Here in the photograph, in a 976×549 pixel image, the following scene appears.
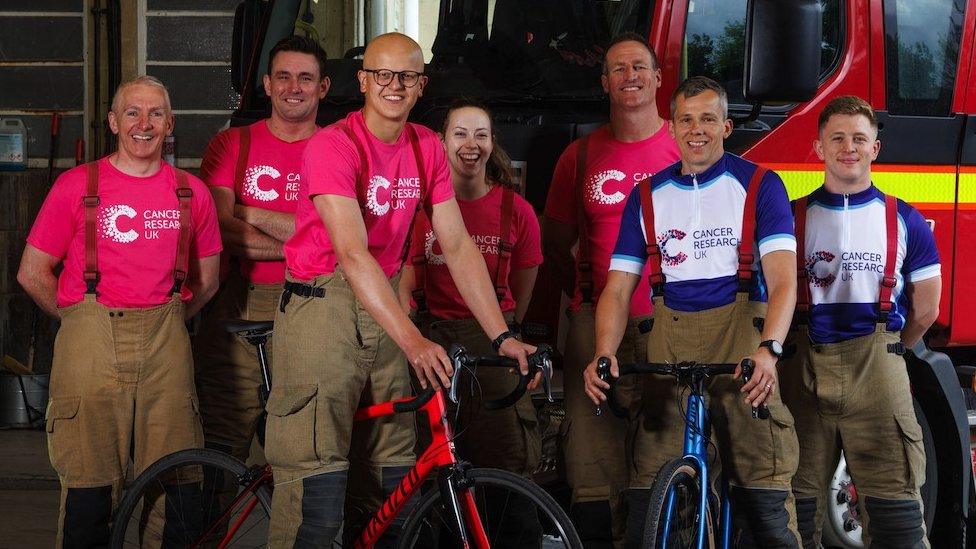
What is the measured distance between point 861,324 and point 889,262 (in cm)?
22

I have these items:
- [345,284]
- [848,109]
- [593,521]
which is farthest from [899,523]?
[345,284]

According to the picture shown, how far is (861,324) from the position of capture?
4.44m

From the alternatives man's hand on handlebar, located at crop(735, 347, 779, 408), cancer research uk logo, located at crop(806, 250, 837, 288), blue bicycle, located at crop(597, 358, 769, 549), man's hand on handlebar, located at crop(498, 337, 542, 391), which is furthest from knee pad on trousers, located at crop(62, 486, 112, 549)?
cancer research uk logo, located at crop(806, 250, 837, 288)

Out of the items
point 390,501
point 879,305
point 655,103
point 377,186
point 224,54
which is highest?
point 224,54

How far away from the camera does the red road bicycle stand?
3.84 meters

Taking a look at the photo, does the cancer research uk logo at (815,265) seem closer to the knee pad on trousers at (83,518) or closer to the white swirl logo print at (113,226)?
the white swirl logo print at (113,226)

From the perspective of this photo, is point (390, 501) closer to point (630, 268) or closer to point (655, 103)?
point (630, 268)

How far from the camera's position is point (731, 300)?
13.7ft

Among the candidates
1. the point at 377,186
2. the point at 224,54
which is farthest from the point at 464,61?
the point at 224,54

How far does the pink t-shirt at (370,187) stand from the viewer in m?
4.02

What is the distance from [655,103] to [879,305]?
3.53 feet

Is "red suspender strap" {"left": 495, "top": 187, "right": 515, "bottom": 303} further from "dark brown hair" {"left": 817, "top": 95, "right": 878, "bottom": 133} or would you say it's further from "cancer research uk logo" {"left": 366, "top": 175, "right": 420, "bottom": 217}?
"dark brown hair" {"left": 817, "top": 95, "right": 878, "bottom": 133}

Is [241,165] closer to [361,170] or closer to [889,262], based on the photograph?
[361,170]

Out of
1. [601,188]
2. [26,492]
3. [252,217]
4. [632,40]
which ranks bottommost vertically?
[26,492]
